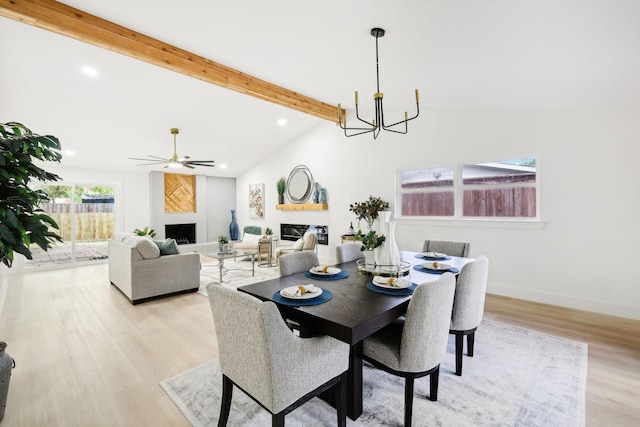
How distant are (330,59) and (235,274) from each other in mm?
3924

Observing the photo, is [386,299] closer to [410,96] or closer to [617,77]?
[617,77]

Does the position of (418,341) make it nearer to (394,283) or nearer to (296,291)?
(394,283)

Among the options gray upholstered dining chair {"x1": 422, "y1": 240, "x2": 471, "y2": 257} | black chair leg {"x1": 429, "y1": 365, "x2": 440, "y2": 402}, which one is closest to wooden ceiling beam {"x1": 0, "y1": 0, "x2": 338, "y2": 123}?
gray upholstered dining chair {"x1": 422, "y1": 240, "x2": 471, "y2": 257}

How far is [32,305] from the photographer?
4.01 meters

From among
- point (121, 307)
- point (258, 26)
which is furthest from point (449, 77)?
point (121, 307)

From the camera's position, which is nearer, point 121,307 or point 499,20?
point 499,20

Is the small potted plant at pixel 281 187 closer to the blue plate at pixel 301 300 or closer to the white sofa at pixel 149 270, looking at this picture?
the white sofa at pixel 149 270

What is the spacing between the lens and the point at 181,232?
841 cm

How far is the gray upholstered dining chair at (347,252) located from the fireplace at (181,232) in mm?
6623

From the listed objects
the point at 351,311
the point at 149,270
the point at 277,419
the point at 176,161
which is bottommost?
the point at 277,419

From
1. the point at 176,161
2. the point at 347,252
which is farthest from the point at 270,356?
the point at 176,161

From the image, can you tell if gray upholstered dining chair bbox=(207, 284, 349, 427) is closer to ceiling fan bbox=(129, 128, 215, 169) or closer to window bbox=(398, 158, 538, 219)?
window bbox=(398, 158, 538, 219)

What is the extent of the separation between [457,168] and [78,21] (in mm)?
4879

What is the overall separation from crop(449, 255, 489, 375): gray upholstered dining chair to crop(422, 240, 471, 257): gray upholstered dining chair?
111 centimetres
